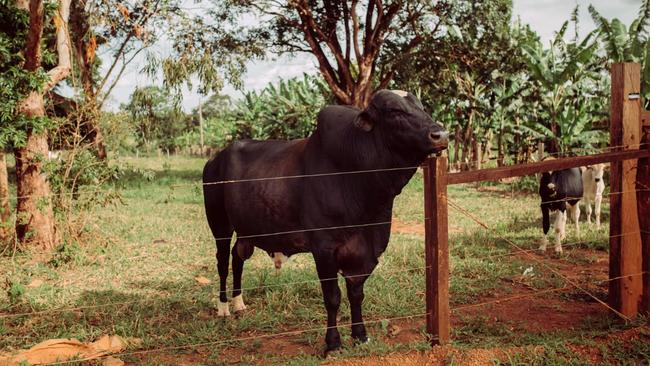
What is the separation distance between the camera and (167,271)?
268 inches

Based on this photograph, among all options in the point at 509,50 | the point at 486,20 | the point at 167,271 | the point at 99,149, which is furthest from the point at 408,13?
the point at 167,271

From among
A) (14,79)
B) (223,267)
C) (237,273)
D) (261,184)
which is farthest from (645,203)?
(14,79)

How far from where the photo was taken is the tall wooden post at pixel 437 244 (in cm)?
339

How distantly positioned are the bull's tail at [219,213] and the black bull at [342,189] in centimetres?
53

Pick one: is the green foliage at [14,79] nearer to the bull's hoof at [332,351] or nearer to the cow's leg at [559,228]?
the bull's hoof at [332,351]

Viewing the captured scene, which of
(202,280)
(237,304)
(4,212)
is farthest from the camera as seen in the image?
(4,212)

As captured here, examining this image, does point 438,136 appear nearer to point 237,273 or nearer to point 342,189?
point 342,189

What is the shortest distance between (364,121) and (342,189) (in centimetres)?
56

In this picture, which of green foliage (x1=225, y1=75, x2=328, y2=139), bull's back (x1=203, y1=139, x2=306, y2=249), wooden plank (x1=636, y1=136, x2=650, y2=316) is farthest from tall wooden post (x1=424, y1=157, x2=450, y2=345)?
green foliage (x1=225, y1=75, x2=328, y2=139)

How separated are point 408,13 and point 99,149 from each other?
31.7ft

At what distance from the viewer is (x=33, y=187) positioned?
7520 mm

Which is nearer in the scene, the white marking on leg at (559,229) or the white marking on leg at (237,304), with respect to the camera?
the white marking on leg at (237,304)

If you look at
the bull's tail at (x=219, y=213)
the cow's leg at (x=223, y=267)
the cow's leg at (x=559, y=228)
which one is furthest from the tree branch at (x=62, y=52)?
the cow's leg at (x=559, y=228)

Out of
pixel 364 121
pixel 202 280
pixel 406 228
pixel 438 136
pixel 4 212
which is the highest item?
pixel 364 121
